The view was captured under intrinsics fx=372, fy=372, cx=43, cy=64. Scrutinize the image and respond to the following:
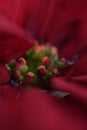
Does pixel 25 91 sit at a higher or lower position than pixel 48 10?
lower

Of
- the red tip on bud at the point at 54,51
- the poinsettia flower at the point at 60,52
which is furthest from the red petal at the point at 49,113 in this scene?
the red tip on bud at the point at 54,51

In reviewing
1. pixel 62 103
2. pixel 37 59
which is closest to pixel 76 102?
pixel 62 103

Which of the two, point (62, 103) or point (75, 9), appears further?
point (75, 9)

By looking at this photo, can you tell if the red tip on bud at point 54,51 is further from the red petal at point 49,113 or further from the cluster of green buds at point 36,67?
the red petal at point 49,113

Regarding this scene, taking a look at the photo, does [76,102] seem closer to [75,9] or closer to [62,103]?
[62,103]

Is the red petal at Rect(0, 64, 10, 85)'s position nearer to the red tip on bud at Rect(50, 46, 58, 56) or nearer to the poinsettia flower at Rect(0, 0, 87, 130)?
the poinsettia flower at Rect(0, 0, 87, 130)

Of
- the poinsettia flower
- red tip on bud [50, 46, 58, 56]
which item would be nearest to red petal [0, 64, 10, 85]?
the poinsettia flower
